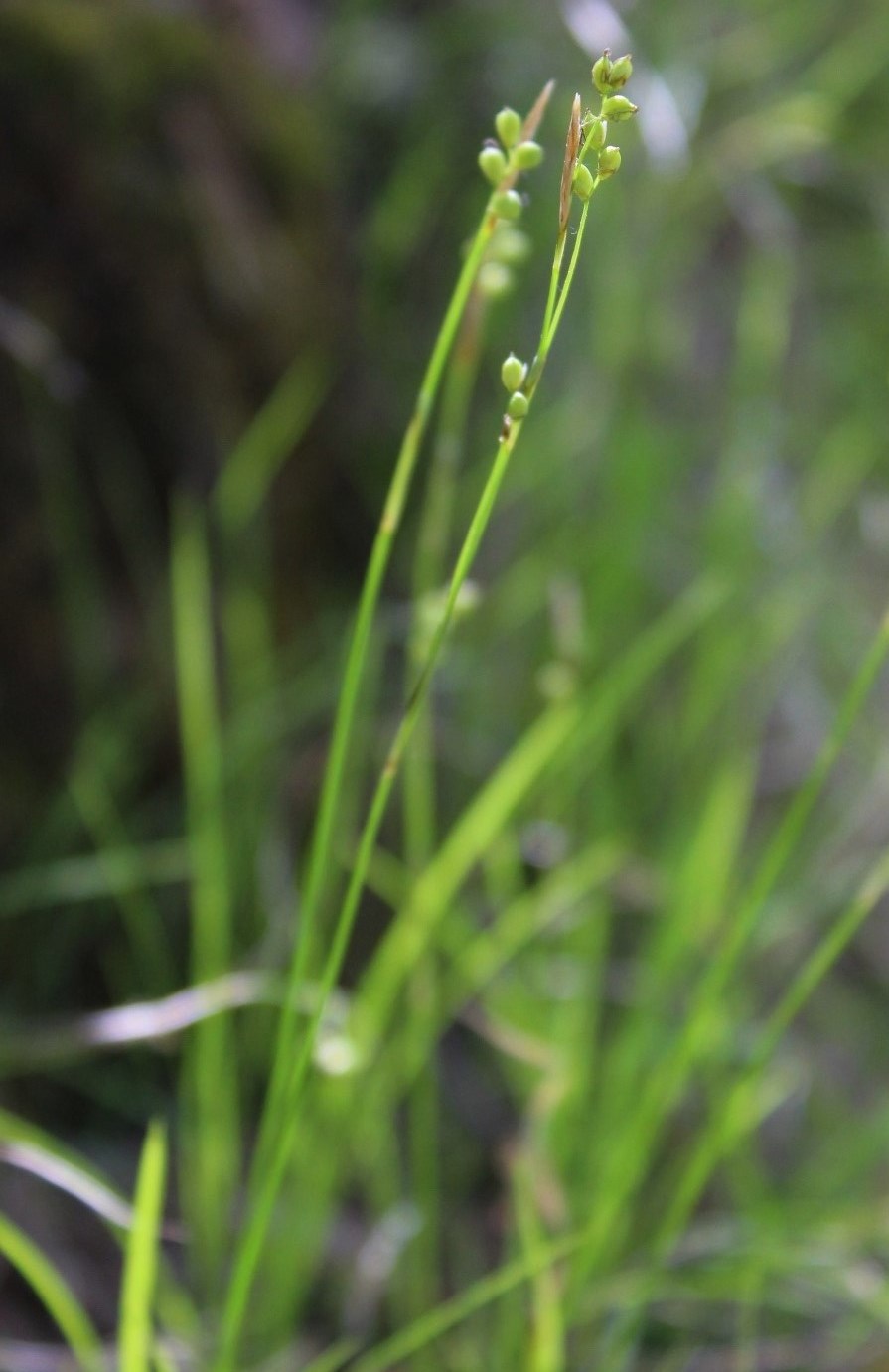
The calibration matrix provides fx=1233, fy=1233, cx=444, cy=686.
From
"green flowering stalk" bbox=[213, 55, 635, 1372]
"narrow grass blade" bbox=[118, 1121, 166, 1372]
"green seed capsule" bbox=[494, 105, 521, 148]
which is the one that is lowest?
"narrow grass blade" bbox=[118, 1121, 166, 1372]

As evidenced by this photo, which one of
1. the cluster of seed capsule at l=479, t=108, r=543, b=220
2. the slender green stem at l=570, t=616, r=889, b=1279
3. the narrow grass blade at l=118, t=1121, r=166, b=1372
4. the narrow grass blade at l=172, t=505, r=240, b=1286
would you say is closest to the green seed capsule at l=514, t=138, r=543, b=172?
the cluster of seed capsule at l=479, t=108, r=543, b=220

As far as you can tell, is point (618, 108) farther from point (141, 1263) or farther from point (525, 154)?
point (141, 1263)

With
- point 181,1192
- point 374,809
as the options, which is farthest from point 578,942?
point 374,809

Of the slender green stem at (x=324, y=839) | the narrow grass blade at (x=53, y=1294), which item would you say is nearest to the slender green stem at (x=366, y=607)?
the slender green stem at (x=324, y=839)

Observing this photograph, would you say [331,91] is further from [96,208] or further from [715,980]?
[715,980]

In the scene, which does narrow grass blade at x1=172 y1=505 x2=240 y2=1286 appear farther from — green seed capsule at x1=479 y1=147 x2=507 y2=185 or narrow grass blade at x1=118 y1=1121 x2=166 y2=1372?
green seed capsule at x1=479 y1=147 x2=507 y2=185

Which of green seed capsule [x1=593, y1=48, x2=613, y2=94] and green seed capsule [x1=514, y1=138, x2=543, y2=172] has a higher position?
green seed capsule [x1=514, y1=138, x2=543, y2=172]

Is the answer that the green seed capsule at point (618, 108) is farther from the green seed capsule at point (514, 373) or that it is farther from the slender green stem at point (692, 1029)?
the slender green stem at point (692, 1029)

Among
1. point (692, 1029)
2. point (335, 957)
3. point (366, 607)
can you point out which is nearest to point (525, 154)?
point (366, 607)
